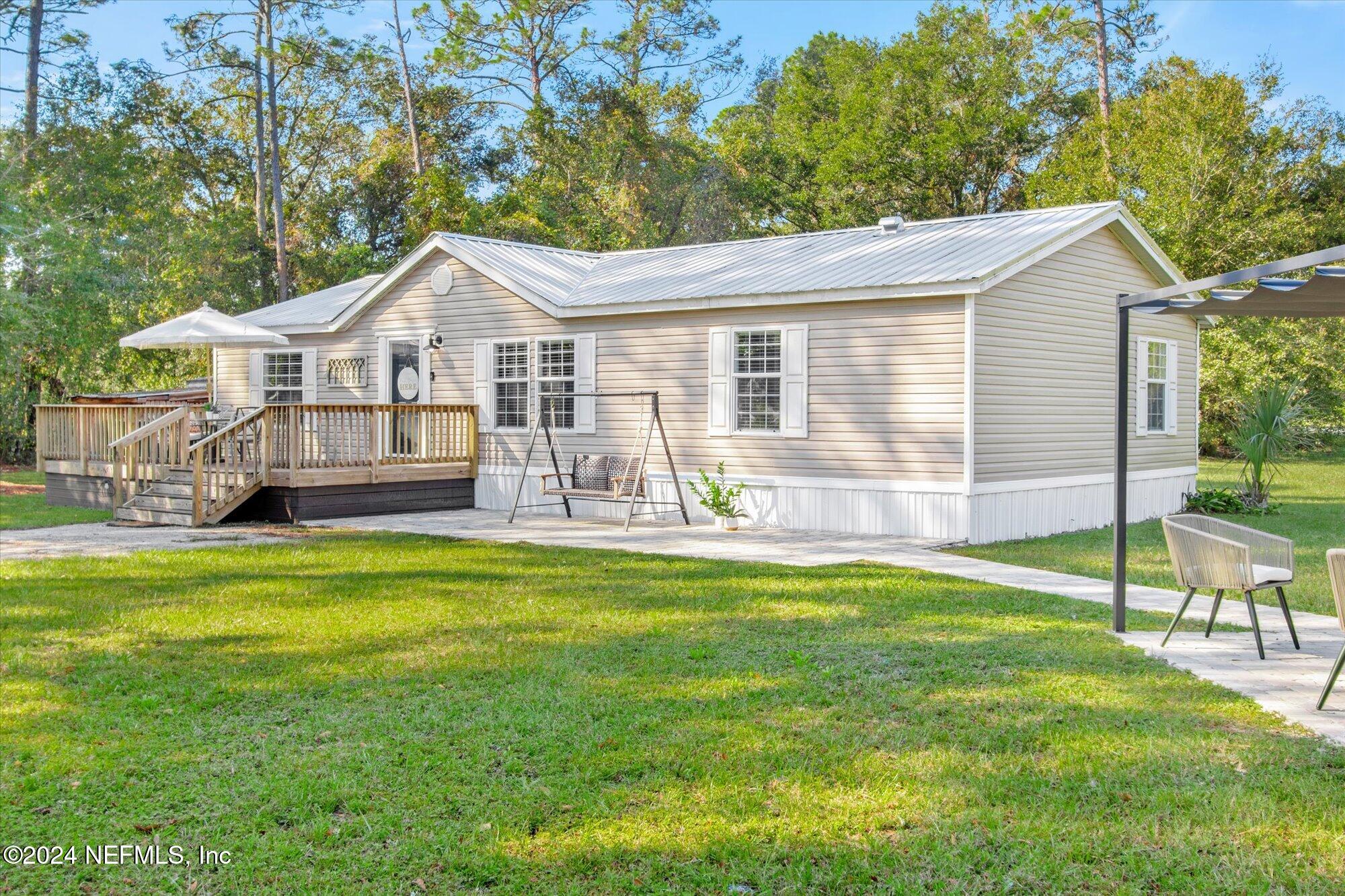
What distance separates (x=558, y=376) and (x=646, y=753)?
11.0 m

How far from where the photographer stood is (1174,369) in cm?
1620

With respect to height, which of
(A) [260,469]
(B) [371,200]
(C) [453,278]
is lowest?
(A) [260,469]

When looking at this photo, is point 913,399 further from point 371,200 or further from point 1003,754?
point 371,200

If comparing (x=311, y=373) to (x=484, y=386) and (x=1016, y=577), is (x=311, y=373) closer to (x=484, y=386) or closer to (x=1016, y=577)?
(x=484, y=386)

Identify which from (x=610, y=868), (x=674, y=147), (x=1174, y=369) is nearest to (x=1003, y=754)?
(x=610, y=868)

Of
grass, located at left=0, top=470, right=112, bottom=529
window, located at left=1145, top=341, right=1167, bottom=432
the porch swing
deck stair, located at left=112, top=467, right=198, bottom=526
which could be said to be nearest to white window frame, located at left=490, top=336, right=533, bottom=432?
the porch swing

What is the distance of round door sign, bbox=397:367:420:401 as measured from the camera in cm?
1692

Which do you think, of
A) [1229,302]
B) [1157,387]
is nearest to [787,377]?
[1157,387]

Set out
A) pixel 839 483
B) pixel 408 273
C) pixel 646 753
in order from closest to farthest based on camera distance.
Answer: pixel 646 753
pixel 839 483
pixel 408 273

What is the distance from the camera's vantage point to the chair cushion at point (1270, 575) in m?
6.59

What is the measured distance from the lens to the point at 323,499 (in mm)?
14305

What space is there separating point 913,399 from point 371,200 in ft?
82.5

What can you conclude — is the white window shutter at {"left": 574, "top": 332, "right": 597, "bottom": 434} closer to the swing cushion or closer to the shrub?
the swing cushion

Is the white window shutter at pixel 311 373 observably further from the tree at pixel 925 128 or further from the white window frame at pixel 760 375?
the tree at pixel 925 128
